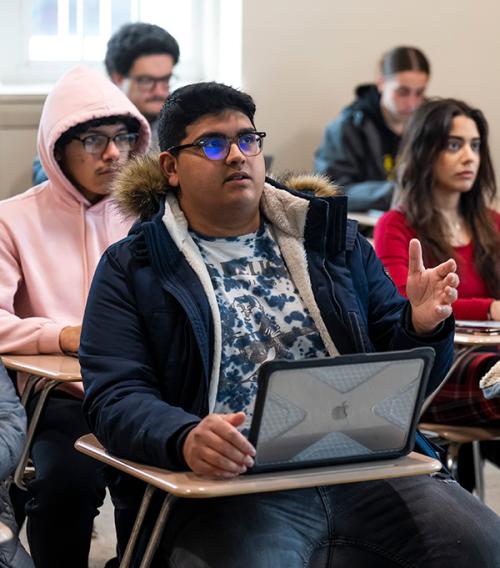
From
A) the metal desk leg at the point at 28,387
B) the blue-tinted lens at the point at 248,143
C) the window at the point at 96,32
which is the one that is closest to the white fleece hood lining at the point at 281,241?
the blue-tinted lens at the point at 248,143

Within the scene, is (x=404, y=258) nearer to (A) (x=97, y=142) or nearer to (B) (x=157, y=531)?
(A) (x=97, y=142)

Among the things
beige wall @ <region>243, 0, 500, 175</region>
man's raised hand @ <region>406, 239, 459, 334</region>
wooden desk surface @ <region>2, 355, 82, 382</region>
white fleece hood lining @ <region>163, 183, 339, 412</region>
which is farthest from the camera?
beige wall @ <region>243, 0, 500, 175</region>

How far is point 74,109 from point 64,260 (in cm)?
40

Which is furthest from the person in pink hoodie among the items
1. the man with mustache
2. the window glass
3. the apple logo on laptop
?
the window glass

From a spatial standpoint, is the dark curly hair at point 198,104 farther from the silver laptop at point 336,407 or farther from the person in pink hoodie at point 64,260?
the silver laptop at point 336,407

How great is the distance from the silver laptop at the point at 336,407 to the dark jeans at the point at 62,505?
27.7 inches

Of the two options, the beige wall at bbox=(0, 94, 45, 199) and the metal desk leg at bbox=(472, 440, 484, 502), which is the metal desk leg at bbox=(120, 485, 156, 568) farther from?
the beige wall at bbox=(0, 94, 45, 199)

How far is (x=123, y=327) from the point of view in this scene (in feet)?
6.93

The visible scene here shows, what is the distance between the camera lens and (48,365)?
2539 mm

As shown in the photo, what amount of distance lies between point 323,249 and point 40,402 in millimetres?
730

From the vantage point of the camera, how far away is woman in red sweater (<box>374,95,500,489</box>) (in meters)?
→ 3.38

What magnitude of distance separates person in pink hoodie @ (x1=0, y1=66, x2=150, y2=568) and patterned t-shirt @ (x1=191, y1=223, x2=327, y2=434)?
390 mm

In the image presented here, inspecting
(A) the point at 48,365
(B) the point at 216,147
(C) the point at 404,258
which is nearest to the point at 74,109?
(A) the point at 48,365

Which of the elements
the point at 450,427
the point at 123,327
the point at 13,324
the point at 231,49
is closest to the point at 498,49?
the point at 231,49
